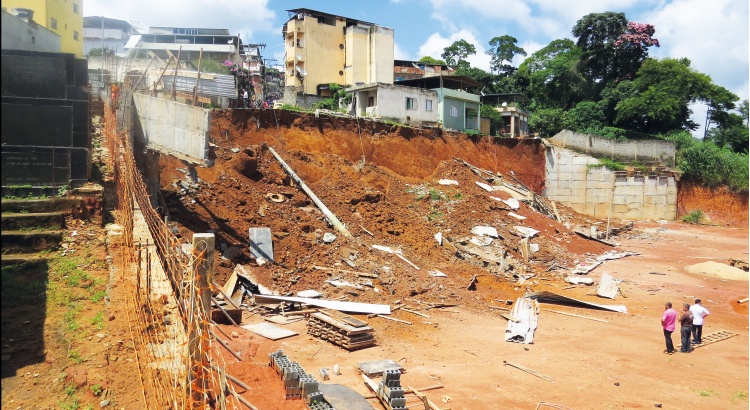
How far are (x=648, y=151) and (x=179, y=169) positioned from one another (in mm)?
Result: 27672

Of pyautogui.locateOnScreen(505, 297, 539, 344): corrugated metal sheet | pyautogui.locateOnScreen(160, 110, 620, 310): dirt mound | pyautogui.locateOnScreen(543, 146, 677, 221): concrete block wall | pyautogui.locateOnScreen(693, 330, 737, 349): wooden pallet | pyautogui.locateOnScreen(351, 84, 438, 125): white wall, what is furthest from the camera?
pyautogui.locateOnScreen(543, 146, 677, 221): concrete block wall

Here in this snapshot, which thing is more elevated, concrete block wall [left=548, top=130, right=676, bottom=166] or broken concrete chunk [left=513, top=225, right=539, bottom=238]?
concrete block wall [left=548, top=130, right=676, bottom=166]

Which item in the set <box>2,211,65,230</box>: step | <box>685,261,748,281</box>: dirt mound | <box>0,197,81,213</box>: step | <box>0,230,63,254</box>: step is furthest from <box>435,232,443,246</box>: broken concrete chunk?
<box>0,230,63,254</box>: step

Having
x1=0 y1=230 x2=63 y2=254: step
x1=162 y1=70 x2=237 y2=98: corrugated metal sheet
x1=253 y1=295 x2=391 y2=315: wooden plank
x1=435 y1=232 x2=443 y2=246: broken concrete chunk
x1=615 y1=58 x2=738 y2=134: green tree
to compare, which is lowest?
x1=253 y1=295 x2=391 y2=315: wooden plank

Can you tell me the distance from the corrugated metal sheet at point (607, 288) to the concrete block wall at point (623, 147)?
56.1 ft

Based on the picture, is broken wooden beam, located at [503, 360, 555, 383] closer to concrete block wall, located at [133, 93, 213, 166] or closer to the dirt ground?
the dirt ground

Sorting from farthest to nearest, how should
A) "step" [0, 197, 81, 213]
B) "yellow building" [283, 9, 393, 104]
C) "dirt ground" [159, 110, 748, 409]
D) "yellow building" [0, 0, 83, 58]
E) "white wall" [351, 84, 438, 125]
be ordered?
"yellow building" [283, 9, 393, 104]
"white wall" [351, 84, 438, 125]
"yellow building" [0, 0, 83, 58]
"step" [0, 197, 81, 213]
"dirt ground" [159, 110, 748, 409]

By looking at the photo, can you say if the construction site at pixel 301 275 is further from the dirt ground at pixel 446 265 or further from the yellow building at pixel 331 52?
the yellow building at pixel 331 52

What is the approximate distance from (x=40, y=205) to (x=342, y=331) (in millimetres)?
6075

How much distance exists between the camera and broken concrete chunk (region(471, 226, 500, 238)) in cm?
1994

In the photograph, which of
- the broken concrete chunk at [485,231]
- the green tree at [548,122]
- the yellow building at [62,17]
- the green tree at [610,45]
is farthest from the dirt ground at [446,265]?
the green tree at [610,45]

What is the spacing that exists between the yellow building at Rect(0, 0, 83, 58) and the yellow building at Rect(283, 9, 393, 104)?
13648 mm

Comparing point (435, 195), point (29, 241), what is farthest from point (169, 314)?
point (435, 195)

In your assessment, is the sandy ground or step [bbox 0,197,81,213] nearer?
the sandy ground
